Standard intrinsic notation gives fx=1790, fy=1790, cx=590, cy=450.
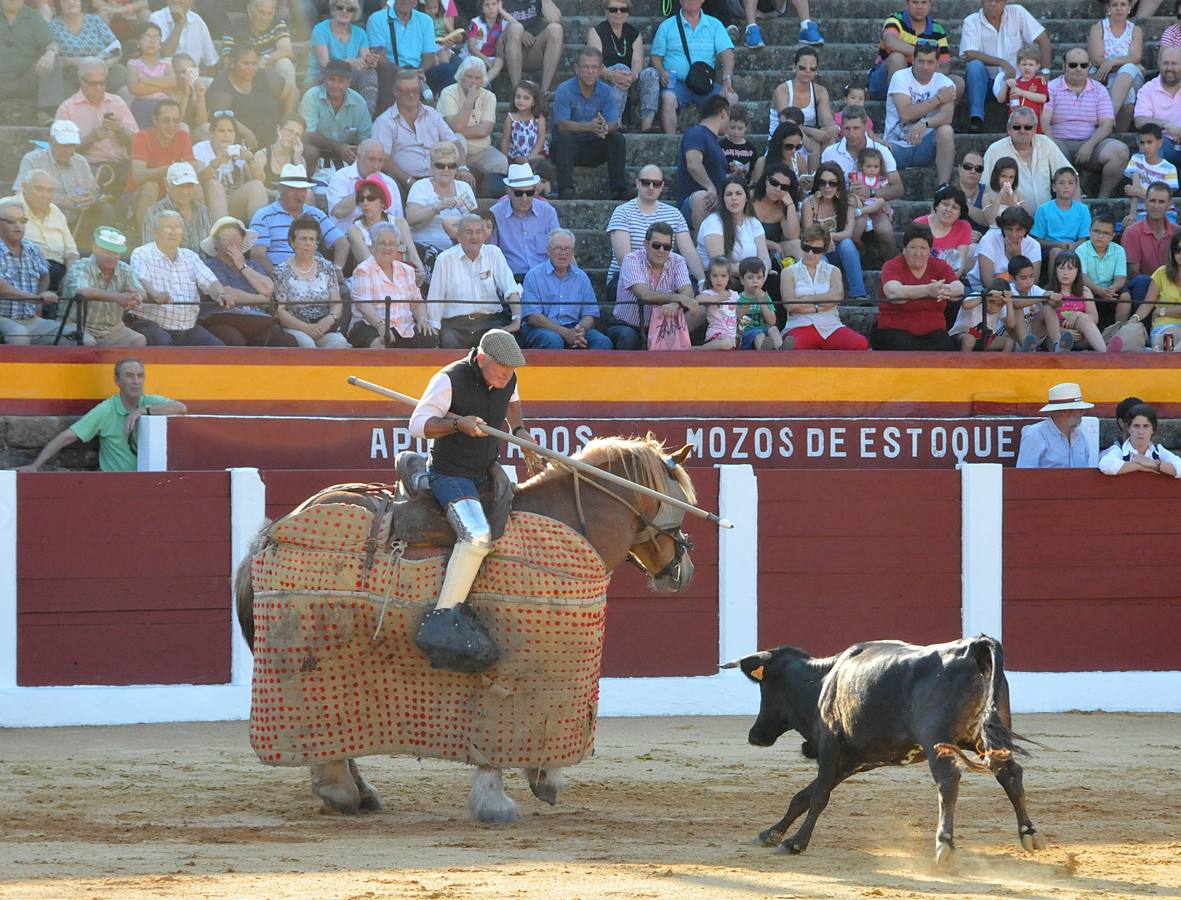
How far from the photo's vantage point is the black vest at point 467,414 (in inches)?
251

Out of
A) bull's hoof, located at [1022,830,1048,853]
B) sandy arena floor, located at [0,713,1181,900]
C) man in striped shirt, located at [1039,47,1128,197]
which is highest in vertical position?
man in striped shirt, located at [1039,47,1128,197]

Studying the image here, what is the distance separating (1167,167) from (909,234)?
8.75ft

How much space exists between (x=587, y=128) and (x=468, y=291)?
7.95 feet

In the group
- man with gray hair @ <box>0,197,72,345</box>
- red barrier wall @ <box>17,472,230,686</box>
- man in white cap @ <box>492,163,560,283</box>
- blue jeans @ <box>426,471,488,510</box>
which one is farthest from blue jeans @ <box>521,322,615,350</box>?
blue jeans @ <box>426,471,488,510</box>

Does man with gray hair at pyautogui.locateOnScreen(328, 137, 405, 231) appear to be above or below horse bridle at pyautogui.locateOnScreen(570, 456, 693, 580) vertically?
above

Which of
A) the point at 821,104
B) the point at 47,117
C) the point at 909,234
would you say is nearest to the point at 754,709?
the point at 909,234

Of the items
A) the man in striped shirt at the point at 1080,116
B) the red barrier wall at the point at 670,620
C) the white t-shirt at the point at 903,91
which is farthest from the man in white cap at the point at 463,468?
the man in striped shirt at the point at 1080,116

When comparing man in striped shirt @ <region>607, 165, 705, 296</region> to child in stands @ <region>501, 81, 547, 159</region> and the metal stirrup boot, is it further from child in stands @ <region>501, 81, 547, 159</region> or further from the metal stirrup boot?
the metal stirrup boot

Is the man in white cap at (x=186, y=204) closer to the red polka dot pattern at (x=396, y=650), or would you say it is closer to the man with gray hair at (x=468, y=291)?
the man with gray hair at (x=468, y=291)

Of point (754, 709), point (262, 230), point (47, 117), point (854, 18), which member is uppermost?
point (854, 18)

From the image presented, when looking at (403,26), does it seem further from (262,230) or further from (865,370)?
(865,370)

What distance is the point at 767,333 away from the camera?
Answer: 1091cm

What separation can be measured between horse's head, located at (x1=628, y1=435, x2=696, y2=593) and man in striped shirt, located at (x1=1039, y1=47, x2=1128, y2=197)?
7205 millimetres

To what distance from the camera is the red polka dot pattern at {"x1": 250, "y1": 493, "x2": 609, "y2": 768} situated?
643 centimetres
